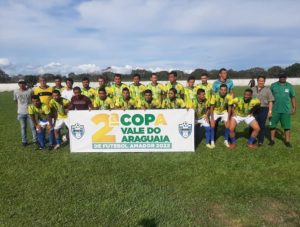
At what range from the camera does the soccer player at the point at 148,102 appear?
9.77m

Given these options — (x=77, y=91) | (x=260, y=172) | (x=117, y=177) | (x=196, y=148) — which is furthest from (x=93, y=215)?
(x=77, y=91)

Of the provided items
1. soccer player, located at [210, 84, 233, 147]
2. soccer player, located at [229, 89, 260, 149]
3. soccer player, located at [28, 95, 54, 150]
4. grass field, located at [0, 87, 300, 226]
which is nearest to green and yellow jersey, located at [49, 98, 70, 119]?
soccer player, located at [28, 95, 54, 150]

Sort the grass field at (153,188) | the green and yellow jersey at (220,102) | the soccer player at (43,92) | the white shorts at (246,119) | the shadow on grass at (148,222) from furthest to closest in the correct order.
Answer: the soccer player at (43,92) → the green and yellow jersey at (220,102) → the white shorts at (246,119) → the grass field at (153,188) → the shadow on grass at (148,222)

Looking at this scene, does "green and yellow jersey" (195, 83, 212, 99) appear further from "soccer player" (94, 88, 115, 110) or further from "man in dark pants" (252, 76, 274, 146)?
"soccer player" (94, 88, 115, 110)

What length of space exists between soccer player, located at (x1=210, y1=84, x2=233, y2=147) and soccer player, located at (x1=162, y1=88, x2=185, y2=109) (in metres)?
0.98

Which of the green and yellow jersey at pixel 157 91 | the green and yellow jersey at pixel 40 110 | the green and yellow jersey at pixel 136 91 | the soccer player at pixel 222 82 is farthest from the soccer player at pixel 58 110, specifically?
the soccer player at pixel 222 82

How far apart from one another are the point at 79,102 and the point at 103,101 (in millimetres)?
778

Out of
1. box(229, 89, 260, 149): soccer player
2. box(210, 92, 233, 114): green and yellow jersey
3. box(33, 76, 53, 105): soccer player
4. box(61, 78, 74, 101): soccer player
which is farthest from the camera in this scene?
box(61, 78, 74, 101): soccer player

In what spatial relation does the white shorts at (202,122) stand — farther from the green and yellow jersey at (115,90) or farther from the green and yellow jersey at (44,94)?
the green and yellow jersey at (44,94)

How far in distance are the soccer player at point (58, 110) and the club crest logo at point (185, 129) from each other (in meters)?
3.69

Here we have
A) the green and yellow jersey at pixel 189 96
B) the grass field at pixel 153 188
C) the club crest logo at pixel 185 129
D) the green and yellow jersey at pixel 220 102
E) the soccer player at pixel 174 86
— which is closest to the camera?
the grass field at pixel 153 188

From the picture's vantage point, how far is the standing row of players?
9.67 metres

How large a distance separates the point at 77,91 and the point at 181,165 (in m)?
4.33

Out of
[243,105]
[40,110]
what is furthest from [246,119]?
[40,110]
